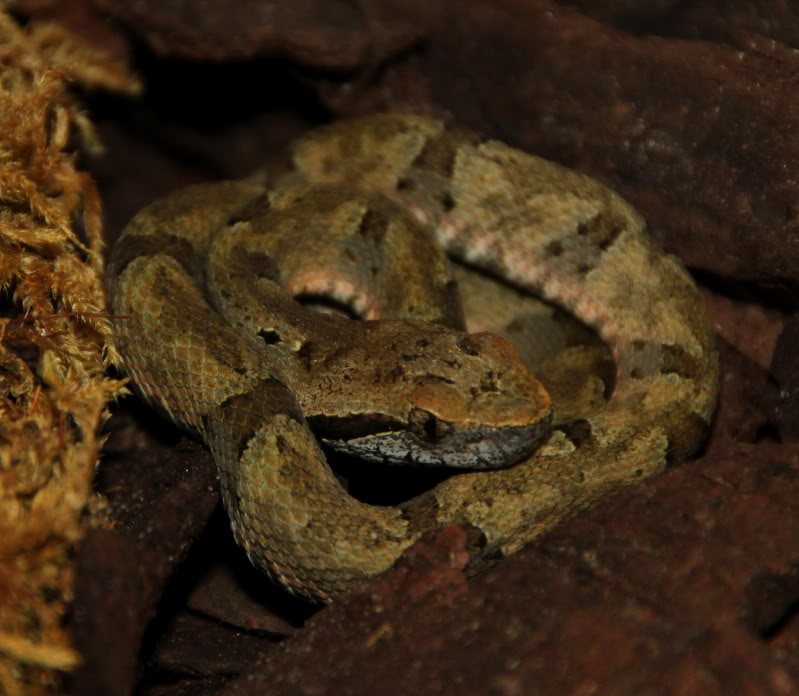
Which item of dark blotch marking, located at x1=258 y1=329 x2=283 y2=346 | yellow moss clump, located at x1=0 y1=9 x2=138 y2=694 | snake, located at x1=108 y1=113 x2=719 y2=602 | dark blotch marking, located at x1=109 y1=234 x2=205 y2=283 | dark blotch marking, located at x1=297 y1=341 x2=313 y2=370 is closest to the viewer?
yellow moss clump, located at x1=0 y1=9 x2=138 y2=694

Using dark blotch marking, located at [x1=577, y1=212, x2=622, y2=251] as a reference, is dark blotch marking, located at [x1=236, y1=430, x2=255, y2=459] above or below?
below

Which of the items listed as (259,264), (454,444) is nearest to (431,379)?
(454,444)

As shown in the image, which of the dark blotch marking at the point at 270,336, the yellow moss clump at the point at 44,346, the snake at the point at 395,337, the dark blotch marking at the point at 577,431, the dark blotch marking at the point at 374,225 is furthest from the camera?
the dark blotch marking at the point at 374,225

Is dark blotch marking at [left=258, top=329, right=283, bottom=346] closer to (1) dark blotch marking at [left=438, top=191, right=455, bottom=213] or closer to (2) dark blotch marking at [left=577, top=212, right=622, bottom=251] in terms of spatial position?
(1) dark blotch marking at [left=438, top=191, right=455, bottom=213]

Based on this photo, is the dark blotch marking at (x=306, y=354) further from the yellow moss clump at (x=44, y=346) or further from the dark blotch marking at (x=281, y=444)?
the yellow moss clump at (x=44, y=346)

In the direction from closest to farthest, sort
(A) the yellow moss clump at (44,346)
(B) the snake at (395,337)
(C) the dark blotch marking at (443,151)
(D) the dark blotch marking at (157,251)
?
(A) the yellow moss clump at (44,346), (B) the snake at (395,337), (D) the dark blotch marking at (157,251), (C) the dark blotch marking at (443,151)

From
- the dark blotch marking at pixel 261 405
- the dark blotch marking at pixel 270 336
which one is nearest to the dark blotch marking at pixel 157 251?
the dark blotch marking at pixel 270 336

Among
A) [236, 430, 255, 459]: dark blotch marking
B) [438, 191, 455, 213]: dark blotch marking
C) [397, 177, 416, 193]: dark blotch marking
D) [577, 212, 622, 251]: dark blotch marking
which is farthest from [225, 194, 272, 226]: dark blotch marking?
[577, 212, 622, 251]: dark blotch marking
